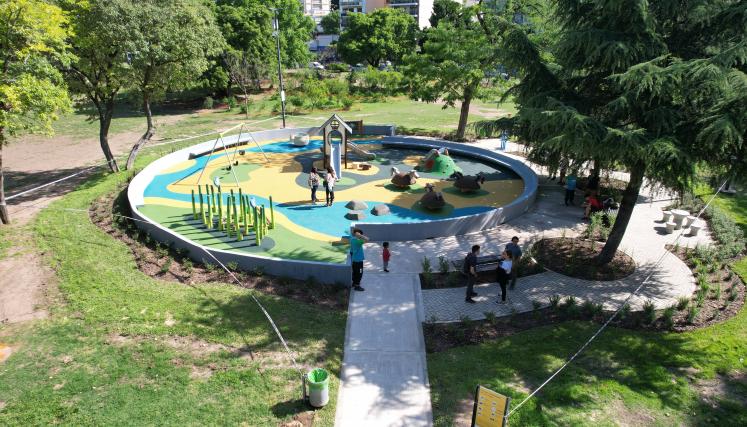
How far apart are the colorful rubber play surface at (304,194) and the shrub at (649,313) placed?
8.15 m

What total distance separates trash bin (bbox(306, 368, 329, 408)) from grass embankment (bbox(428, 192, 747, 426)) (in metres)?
2.00

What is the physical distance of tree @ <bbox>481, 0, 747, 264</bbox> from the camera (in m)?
9.84

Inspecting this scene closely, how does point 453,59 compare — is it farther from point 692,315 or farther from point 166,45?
point 692,315

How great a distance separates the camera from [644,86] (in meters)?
9.80

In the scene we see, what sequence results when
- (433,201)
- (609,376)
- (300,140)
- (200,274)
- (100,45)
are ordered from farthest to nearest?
(300,140)
(100,45)
(433,201)
(200,274)
(609,376)

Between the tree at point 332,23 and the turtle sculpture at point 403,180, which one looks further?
the tree at point 332,23

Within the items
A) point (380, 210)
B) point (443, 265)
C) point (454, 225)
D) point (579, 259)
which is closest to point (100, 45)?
point (380, 210)

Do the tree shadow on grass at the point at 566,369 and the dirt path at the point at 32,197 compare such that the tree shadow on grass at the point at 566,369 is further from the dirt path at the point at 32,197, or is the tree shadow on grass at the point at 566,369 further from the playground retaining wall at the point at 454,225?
the dirt path at the point at 32,197

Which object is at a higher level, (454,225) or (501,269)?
(501,269)

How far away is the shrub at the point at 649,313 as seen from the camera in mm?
11031

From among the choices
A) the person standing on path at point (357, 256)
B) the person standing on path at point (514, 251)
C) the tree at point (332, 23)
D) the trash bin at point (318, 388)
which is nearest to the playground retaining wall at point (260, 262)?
the person standing on path at point (357, 256)

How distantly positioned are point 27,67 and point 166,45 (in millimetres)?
7868

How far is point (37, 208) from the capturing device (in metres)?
18.7

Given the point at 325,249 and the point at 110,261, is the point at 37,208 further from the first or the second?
the point at 325,249
